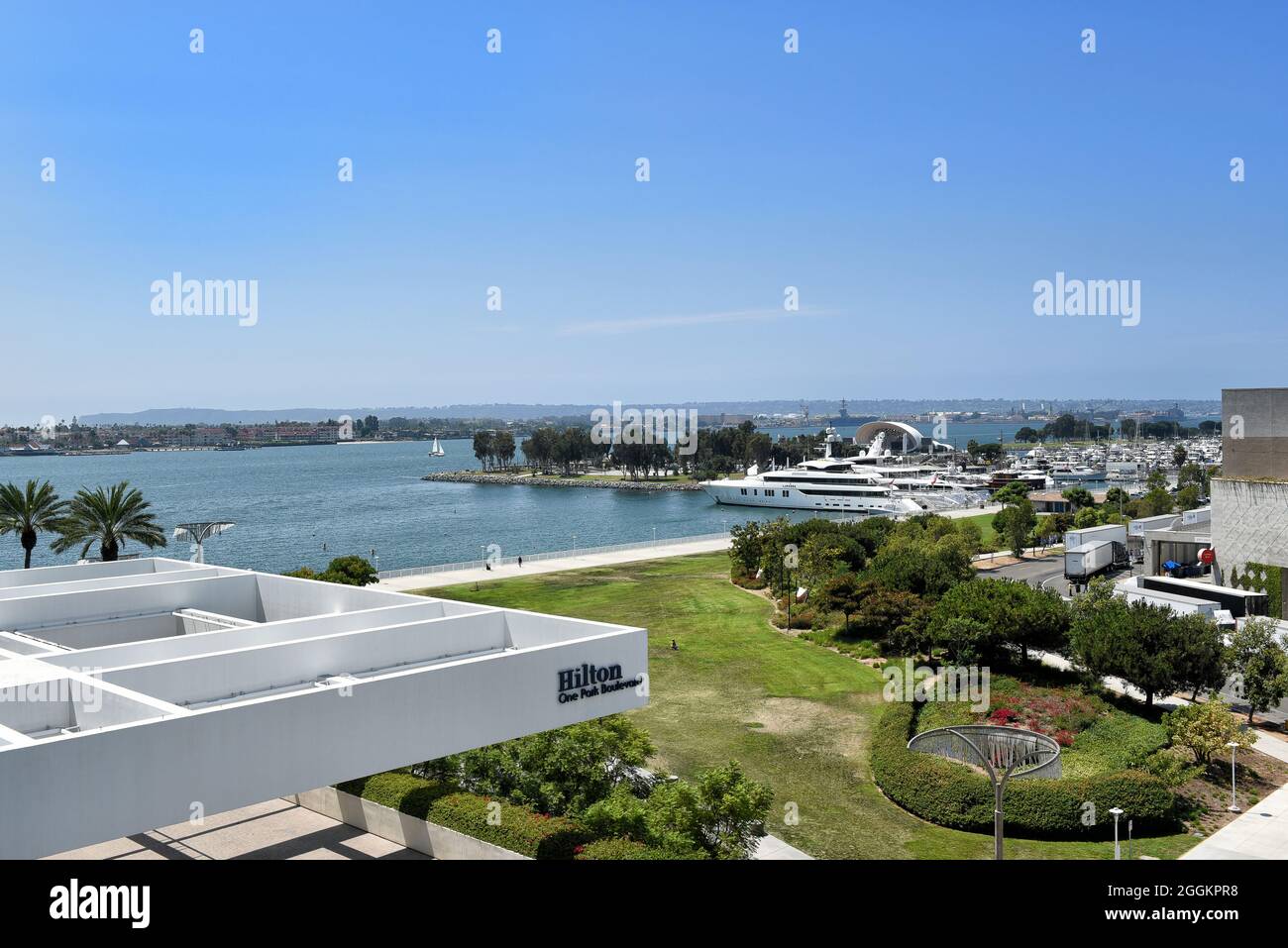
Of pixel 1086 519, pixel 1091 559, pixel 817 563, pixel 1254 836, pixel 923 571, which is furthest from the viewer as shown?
pixel 1086 519

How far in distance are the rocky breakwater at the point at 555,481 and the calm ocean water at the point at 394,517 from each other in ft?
10.6

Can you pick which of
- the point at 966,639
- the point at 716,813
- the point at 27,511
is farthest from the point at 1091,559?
the point at 27,511

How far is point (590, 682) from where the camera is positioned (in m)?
17.8

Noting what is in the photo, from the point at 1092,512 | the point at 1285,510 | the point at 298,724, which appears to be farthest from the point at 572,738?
the point at 1092,512

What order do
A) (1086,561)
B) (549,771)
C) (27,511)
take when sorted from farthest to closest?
(1086,561), (27,511), (549,771)

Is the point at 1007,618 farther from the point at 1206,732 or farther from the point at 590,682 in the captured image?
the point at 590,682

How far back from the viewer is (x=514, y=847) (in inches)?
691

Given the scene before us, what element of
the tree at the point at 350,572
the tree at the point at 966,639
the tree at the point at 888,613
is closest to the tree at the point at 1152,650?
the tree at the point at 966,639

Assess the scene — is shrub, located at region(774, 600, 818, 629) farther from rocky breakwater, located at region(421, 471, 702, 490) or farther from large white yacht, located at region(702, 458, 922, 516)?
rocky breakwater, located at region(421, 471, 702, 490)

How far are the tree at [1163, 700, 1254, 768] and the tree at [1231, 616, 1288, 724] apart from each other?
3.11m

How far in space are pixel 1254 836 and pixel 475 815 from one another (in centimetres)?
1608

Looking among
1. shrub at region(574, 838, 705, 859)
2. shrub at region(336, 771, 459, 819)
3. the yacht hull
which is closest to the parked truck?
the yacht hull

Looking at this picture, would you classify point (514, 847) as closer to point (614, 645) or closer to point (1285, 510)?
point (614, 645)
